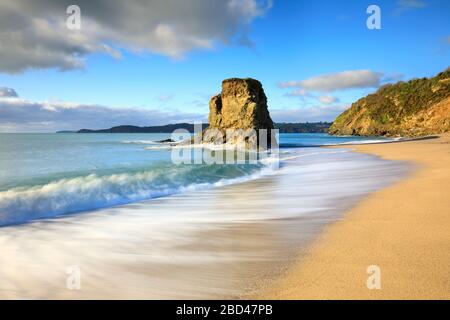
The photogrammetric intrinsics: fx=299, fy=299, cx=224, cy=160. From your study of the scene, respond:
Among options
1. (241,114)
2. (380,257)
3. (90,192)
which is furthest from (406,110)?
(380,257)

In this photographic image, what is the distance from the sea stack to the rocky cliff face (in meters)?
41.1

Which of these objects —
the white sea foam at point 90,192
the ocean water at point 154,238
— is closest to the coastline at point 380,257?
the ocean water at point 154,238

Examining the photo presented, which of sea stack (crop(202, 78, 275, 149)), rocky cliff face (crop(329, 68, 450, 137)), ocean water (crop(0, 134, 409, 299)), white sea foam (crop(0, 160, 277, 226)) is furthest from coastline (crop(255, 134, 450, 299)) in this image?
rocky cliff face (crop(329, 68, 450, 137))

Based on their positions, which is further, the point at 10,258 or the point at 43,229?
the point at 43,229

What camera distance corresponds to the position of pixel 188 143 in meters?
54.3

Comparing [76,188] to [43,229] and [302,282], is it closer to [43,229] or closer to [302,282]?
[43,229]

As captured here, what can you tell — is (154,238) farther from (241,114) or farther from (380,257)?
(241,114)

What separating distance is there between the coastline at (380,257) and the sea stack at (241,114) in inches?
1555

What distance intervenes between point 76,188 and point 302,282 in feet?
29.2

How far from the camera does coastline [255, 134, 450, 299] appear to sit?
2684 mm

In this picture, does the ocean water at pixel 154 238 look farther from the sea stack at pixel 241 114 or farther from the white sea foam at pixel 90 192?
the sea stack at pixel 241 114

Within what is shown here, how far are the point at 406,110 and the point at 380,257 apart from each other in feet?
309

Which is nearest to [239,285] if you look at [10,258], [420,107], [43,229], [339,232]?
[339,232]

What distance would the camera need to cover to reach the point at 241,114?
47.8 m
